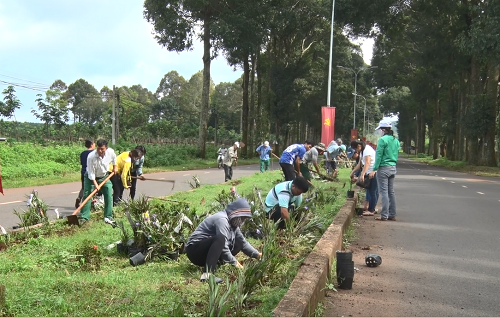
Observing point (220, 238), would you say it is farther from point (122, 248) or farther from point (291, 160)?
point (291, 160)

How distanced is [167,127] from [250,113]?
19307 mm

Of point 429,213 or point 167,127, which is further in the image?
point 167,127

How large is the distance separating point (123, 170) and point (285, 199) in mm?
4490

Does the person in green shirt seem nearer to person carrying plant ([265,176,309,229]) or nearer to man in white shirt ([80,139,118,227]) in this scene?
person carrying plant ([265,176,309,229])

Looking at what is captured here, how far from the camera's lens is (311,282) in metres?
4.27

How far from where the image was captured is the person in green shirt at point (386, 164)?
30.3 feet

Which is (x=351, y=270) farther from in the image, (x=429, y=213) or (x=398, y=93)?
(x=398, y=93)

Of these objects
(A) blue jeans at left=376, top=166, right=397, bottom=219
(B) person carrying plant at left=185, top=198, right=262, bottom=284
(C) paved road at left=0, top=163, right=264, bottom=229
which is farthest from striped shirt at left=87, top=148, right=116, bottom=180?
(A) blue jeans at left=376, top=166, right=397, bottom=219

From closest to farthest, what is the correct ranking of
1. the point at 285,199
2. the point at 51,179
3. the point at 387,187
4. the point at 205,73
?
the point at 285,199 → the point at 387,187 → the point at 51,179 → the point at 205,73

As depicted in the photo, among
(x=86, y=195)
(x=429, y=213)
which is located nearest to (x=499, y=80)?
(x=429, y=213)

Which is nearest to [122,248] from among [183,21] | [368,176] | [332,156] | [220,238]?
[220,238]

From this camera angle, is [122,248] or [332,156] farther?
[332,156]

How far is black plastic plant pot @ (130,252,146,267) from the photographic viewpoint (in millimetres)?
5455

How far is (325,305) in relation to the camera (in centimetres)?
446
